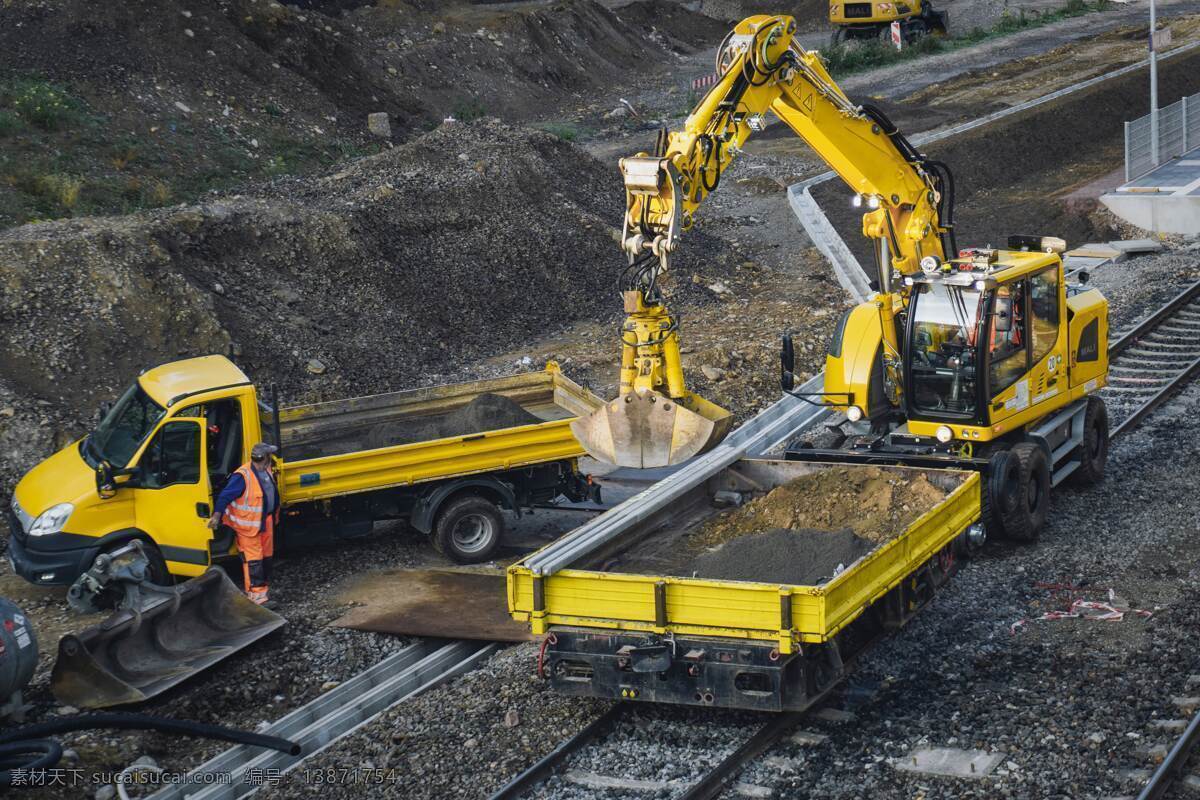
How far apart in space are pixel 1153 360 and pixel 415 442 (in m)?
9.78

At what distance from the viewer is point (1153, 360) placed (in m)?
17.7

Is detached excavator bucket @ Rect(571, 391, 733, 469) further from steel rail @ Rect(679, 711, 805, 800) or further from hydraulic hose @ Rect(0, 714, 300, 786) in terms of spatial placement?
hydraulic hose @ Rect(0, 714, 300, 786)

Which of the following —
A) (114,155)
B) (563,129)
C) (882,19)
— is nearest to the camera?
(114,155)

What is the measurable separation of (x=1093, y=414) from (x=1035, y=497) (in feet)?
5.66

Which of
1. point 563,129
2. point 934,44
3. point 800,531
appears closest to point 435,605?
point 800,531

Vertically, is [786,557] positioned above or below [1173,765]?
above

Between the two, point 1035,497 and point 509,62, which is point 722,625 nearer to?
point 1035,497

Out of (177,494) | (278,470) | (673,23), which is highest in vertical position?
(673,23)

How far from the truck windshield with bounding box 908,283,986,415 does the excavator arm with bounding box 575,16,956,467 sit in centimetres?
43

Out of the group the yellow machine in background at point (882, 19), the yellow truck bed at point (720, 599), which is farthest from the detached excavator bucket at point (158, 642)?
the yellow machine in background at point (882, 19)

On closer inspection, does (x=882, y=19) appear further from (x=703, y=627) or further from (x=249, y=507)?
(x=703, y=627)

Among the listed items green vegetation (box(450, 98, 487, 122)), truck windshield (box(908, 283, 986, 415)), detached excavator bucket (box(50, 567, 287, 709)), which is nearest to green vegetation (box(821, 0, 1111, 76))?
green vegetation (box(450, 98, 487, 122))

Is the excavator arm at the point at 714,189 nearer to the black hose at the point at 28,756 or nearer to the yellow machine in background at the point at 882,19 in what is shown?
the black hose at the point at 28,756

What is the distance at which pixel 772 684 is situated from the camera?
8.88 m
